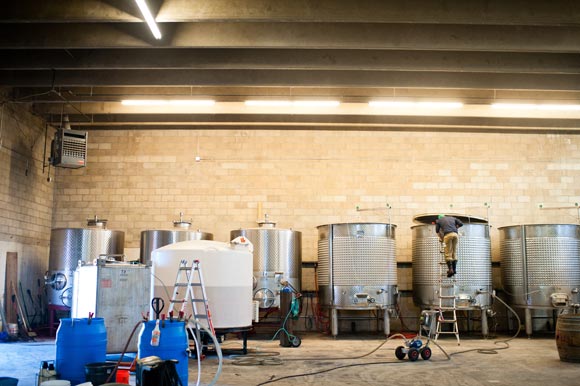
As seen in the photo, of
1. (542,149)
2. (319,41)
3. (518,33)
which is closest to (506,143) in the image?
(542,149)

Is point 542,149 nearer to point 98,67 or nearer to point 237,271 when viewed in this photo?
point 237,271

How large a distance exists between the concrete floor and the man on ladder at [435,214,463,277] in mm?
1491

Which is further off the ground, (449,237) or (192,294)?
(449,237)

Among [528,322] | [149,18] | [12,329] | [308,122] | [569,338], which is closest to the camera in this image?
[149,18]

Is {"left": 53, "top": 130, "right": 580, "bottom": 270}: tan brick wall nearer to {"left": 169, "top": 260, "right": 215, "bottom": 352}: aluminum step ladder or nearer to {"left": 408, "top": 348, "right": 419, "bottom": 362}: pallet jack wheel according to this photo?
{"left": 169, "top": 260, "right": 215, "bottom": 352}: aluminum step ladder

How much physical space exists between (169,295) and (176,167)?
547 cm

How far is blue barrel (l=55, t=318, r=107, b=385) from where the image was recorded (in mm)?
6129

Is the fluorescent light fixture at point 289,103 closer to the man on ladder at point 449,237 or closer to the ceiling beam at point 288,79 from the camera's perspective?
the ceiling beam at point 288,79

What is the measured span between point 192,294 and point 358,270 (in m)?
4.49

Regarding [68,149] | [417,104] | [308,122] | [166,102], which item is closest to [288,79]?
[308,122]

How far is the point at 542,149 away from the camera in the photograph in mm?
13875

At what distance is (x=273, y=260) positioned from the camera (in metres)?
12.0

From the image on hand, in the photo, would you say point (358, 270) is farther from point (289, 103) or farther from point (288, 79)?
point (288, 79)

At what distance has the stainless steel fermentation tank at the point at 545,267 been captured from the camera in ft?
39.1
